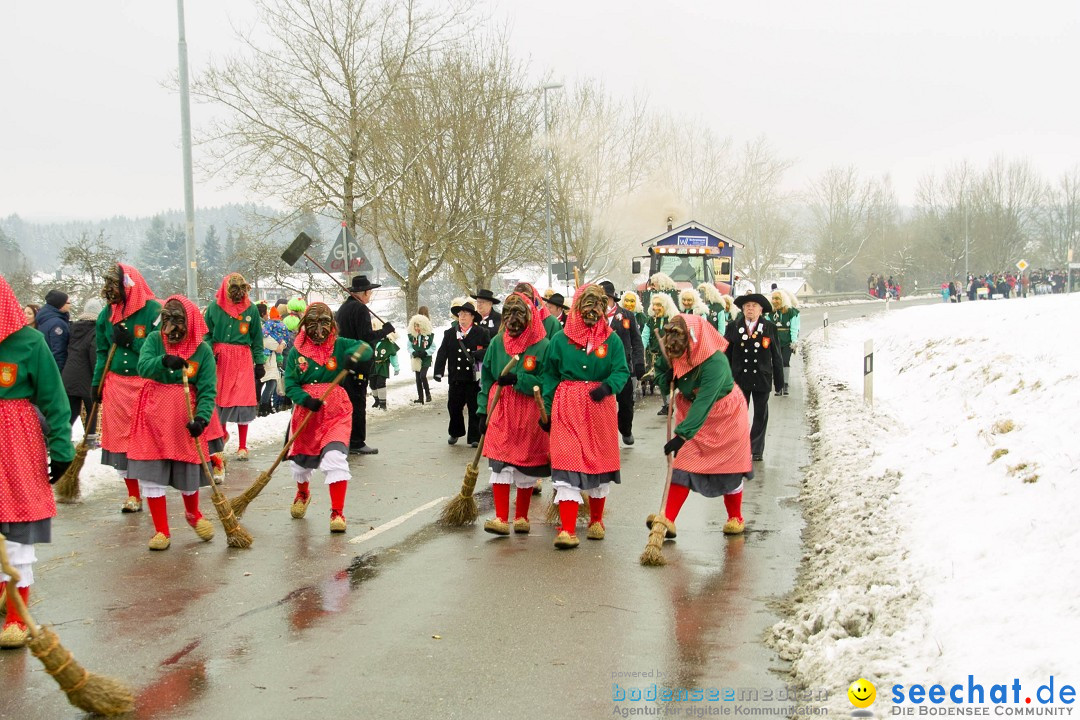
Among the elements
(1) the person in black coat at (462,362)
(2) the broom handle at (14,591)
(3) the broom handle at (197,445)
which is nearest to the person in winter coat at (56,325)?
(3) the broom handle at (197,445)

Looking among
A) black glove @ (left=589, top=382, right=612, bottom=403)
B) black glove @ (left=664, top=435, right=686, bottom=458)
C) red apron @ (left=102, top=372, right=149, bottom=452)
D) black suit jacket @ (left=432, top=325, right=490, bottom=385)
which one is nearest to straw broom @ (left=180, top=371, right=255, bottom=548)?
red apron @ (left=102, top=372, right=149, bottom=452)

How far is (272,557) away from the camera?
797 centimetres

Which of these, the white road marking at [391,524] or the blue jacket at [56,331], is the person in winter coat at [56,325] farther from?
the white road marking at [391,524]

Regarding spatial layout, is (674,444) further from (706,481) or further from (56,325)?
(56,325)

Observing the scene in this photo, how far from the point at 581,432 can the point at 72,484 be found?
5.07m

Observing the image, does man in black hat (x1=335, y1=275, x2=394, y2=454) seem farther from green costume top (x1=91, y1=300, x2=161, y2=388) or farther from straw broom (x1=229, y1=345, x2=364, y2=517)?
green costume top (x1=91, y1=300, x2=161, y2=388)

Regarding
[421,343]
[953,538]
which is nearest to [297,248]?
[421,343]

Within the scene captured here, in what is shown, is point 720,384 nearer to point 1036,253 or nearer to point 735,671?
point 735,671

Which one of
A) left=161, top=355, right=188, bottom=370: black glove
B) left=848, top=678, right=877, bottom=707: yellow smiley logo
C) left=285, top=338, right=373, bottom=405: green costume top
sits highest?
left=161, top=355, right=188, bottom=370: black glove

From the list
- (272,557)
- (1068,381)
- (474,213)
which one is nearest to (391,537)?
(272,557)

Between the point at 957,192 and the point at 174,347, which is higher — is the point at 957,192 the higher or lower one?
the higher one

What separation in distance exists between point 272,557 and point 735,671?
388cm

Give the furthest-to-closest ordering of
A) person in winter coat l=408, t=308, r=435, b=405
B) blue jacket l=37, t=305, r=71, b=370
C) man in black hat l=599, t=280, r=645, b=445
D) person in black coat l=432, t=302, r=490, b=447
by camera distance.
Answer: person in winter coat l=408, t=308, r=435, b=405, person in black coat l=432, t=302, r=490, b=447, man in black hat l=599, t=280, r=645, b=445, blue jacket l=37, t=305, r=71, b=370

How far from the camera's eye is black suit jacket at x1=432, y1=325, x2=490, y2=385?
14.6 m
